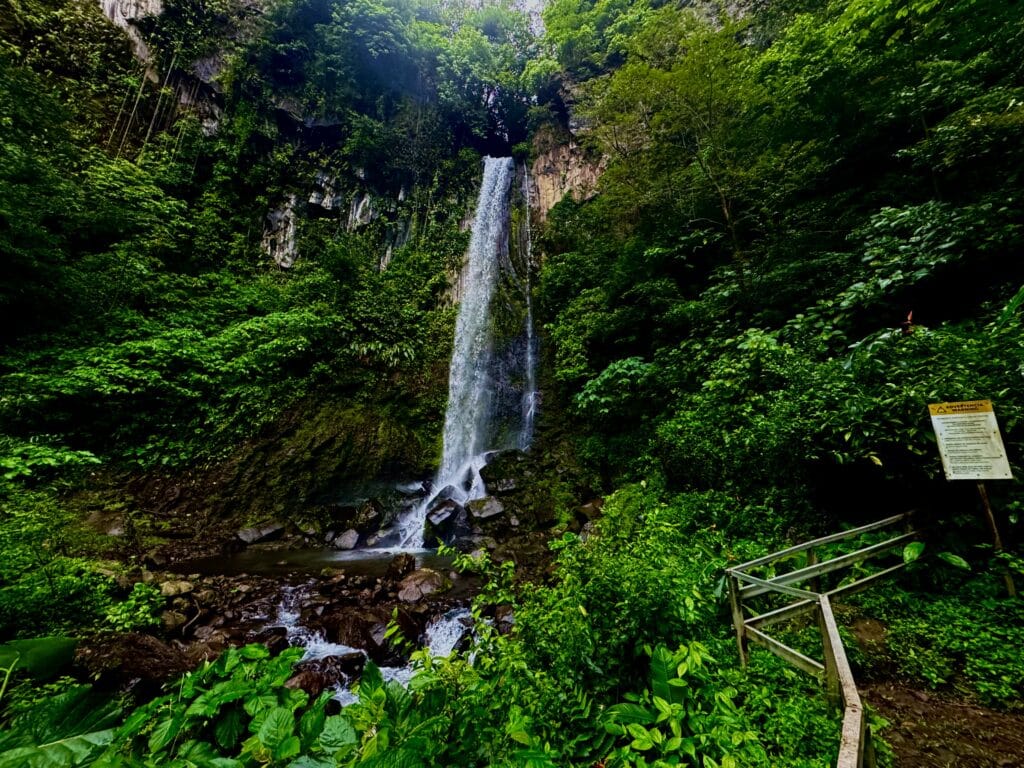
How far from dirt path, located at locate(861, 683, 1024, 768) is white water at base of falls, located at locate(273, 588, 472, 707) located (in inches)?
161

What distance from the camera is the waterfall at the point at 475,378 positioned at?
10227 mm

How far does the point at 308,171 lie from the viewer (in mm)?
15547

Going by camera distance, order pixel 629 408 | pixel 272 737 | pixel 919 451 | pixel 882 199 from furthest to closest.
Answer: pixel 629 408
pixel 882 199
pixel 919 451
pixel 272 737

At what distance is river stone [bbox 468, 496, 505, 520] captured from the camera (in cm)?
813

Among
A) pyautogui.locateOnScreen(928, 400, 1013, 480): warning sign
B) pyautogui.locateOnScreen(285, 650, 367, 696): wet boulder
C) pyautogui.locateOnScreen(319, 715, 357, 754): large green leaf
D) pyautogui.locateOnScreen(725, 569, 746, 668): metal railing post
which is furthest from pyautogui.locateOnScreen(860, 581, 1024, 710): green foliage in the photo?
pyautogui.locateOnScreen(285, 650, 367, 696): wet boulder

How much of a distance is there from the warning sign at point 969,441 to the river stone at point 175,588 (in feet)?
28.9

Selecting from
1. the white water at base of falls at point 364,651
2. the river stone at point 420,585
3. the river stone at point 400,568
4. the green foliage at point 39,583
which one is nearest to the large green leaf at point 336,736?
the white water at base of falls at point 364,651

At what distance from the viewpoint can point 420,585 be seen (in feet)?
19.7

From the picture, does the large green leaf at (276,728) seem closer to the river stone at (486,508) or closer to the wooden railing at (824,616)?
the wooden railing at (824,616)

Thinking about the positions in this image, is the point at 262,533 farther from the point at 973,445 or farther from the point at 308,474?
the point at 973,445

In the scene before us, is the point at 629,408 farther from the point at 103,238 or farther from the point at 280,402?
the point at 103,238

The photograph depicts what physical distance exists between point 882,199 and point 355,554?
38.9 ft

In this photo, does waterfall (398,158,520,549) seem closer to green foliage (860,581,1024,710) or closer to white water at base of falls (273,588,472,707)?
white water at base of falls (273,588,472,707)

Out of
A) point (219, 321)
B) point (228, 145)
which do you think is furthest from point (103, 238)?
point (228, 145)
